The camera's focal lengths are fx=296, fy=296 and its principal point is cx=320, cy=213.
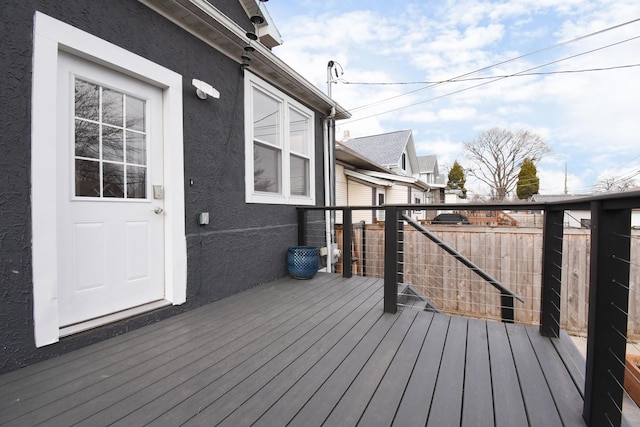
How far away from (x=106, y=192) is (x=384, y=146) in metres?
16.1

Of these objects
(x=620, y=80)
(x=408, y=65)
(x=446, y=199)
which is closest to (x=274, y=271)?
(x=408, y=65)

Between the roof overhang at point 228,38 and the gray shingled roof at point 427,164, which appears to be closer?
the roof overhang at point 228,38

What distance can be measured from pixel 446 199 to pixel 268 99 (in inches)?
1110

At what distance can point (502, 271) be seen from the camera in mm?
4883

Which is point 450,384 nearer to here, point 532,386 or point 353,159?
point 532,386

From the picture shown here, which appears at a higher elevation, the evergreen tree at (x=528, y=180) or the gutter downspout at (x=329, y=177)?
the evergreen tree at (x=528, y=180)

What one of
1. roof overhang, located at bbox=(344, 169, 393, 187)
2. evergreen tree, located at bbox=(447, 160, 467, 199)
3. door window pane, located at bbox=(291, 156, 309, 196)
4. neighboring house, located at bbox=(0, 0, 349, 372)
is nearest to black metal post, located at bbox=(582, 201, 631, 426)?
neighboring house, located at bbox=(0, 0, 349, 372)

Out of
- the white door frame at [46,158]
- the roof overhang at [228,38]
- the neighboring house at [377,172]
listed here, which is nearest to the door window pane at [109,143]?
the white door frame at [46,158]

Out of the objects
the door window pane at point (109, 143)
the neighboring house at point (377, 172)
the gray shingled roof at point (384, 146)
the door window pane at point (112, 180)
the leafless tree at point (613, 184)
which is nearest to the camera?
the door window pane at point (109, 143)

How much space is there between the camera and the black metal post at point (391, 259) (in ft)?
8.73

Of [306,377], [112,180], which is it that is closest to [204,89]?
[112,180]

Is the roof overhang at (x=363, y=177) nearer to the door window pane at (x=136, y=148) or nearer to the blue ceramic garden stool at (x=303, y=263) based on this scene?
the blue ceramic garden stool at (x=303, y=263)

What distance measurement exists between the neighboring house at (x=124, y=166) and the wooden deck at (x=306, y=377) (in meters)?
0.36

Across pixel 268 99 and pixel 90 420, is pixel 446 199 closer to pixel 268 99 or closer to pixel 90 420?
pixel 268 99
